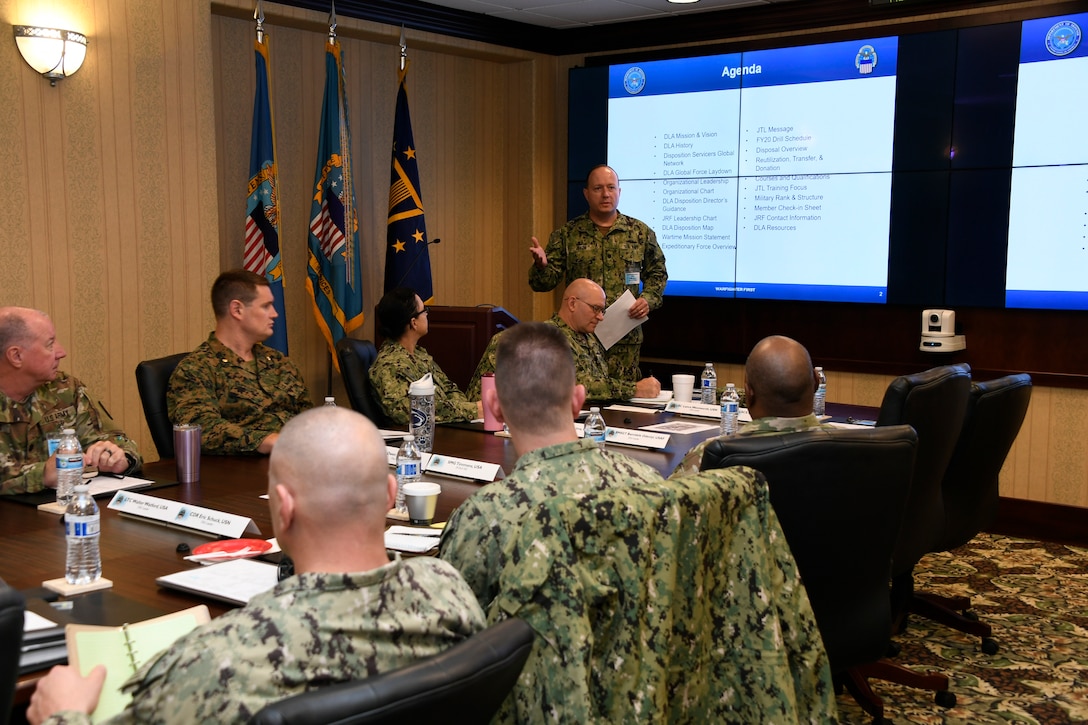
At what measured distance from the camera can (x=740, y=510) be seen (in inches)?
74.5

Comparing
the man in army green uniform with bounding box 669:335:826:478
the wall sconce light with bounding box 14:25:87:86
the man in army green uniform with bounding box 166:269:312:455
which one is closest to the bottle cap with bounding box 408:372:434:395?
the man in army green uniform with bounding box 166:269:312:455

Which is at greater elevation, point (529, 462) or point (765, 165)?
point (765, 165)

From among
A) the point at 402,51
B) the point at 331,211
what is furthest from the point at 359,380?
the point at 402,51

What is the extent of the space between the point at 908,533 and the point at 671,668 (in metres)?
1.74

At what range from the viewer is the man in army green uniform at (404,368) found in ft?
13.4

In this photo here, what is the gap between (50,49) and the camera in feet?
15.1

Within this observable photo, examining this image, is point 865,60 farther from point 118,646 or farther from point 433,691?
point 433,691

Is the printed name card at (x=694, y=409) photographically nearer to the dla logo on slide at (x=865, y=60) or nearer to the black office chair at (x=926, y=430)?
the black office chair at (x=926, y=430)

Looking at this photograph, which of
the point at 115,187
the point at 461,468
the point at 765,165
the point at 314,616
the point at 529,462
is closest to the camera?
the point at 314,616

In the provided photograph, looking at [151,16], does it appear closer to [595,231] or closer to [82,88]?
[82,88]

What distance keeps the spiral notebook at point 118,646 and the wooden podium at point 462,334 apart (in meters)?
4.18

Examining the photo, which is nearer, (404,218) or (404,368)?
(404,368)

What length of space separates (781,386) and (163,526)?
61.0 inches

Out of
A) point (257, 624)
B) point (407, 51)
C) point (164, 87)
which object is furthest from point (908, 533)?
point (407, 51)
